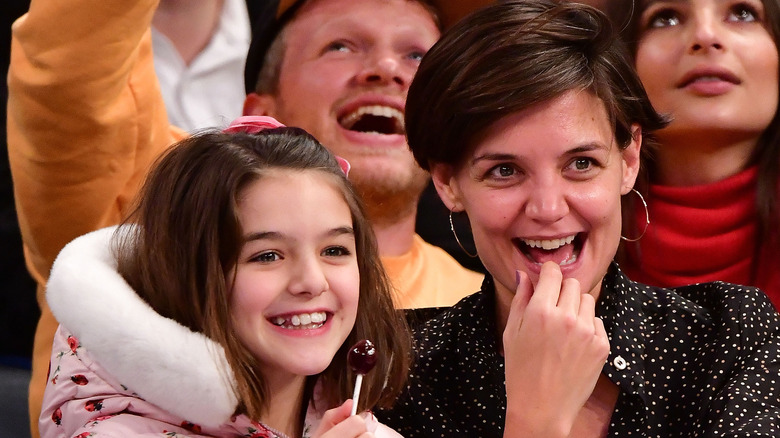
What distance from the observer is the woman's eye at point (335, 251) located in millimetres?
1448

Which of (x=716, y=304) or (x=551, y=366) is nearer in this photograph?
(x=551, y=366)

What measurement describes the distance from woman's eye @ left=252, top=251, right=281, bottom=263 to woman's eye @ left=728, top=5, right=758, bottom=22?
993 millimetres

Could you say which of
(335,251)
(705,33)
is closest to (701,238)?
(705,33)

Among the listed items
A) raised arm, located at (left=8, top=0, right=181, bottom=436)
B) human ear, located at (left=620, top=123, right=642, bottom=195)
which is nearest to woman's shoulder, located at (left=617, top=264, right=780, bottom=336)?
human ear, located at (left=620, top=123, right=642, bottom=195)

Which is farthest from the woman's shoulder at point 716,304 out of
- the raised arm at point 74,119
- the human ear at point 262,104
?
the human ear at point 262,104

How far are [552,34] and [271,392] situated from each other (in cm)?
57

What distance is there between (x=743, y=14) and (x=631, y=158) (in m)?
0.59

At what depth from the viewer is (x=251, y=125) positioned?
160 cm

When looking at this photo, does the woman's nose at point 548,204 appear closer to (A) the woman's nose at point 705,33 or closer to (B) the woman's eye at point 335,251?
(B) the woman's eye at point 335,251

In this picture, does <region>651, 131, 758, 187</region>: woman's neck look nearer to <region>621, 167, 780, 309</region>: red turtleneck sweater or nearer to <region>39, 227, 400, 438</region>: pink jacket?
<region>621, 167, 780, 309</region>: red turtleneck sweater

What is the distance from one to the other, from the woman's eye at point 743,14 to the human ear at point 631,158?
0.55 metres

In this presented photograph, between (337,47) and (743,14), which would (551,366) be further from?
(337,47)

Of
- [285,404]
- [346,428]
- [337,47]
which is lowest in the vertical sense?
[285,404]

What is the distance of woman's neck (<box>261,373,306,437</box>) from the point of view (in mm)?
1457
